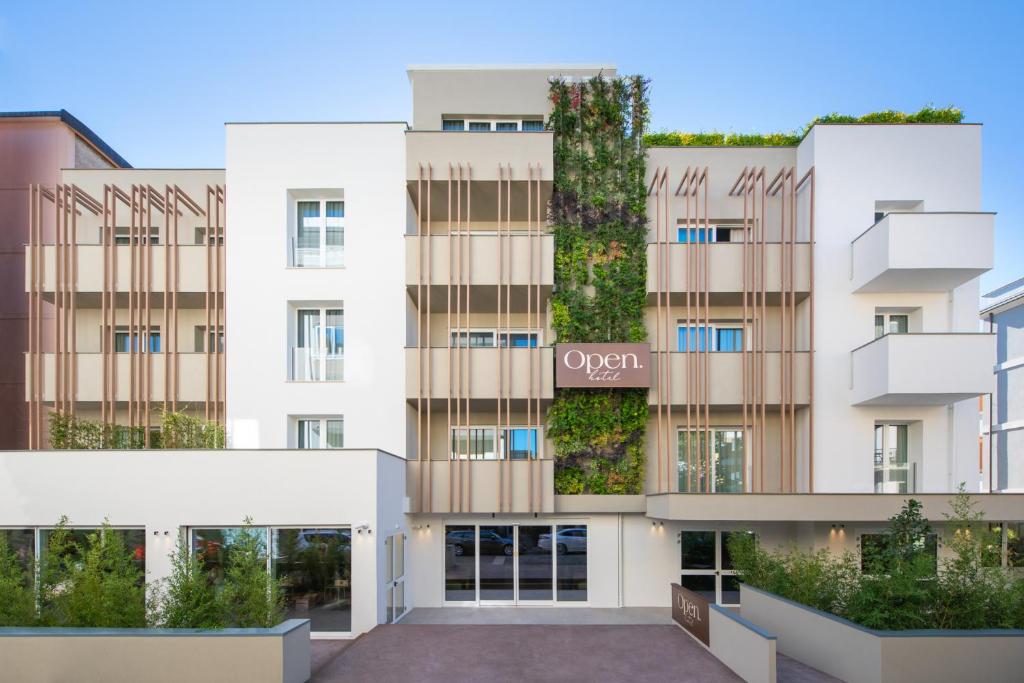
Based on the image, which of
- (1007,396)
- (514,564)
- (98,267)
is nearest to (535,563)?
(514,564)

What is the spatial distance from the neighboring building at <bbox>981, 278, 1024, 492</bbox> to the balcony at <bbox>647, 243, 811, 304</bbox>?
13205mm

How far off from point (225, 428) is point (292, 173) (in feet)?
21.1

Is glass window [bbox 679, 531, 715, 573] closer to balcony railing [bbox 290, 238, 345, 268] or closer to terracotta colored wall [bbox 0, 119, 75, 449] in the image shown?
balcony railing [bbox 290, 238, 345, 268]

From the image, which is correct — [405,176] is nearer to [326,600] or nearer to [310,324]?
[310,324]

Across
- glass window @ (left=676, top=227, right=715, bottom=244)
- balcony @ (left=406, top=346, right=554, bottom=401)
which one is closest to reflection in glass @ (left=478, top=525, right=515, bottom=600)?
balcony @ (left=406, top=346, right=554, bottom=401)

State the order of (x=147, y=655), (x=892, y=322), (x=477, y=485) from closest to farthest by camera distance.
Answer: (x=147, y=655) < (x=477, y=485) < (x=892, y=322)

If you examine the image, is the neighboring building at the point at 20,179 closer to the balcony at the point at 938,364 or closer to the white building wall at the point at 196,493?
the white building wall at the point at 196,493

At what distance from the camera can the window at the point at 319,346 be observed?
1573 cm

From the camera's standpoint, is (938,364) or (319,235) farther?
(319,235)

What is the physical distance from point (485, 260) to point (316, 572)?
8.01 meters

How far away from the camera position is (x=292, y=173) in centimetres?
1583

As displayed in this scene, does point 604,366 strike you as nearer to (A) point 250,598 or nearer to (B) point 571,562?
(B) point 571,562

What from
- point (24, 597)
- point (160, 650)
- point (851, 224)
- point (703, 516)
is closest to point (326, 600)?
point (160, 650)

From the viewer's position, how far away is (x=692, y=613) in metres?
11.9
